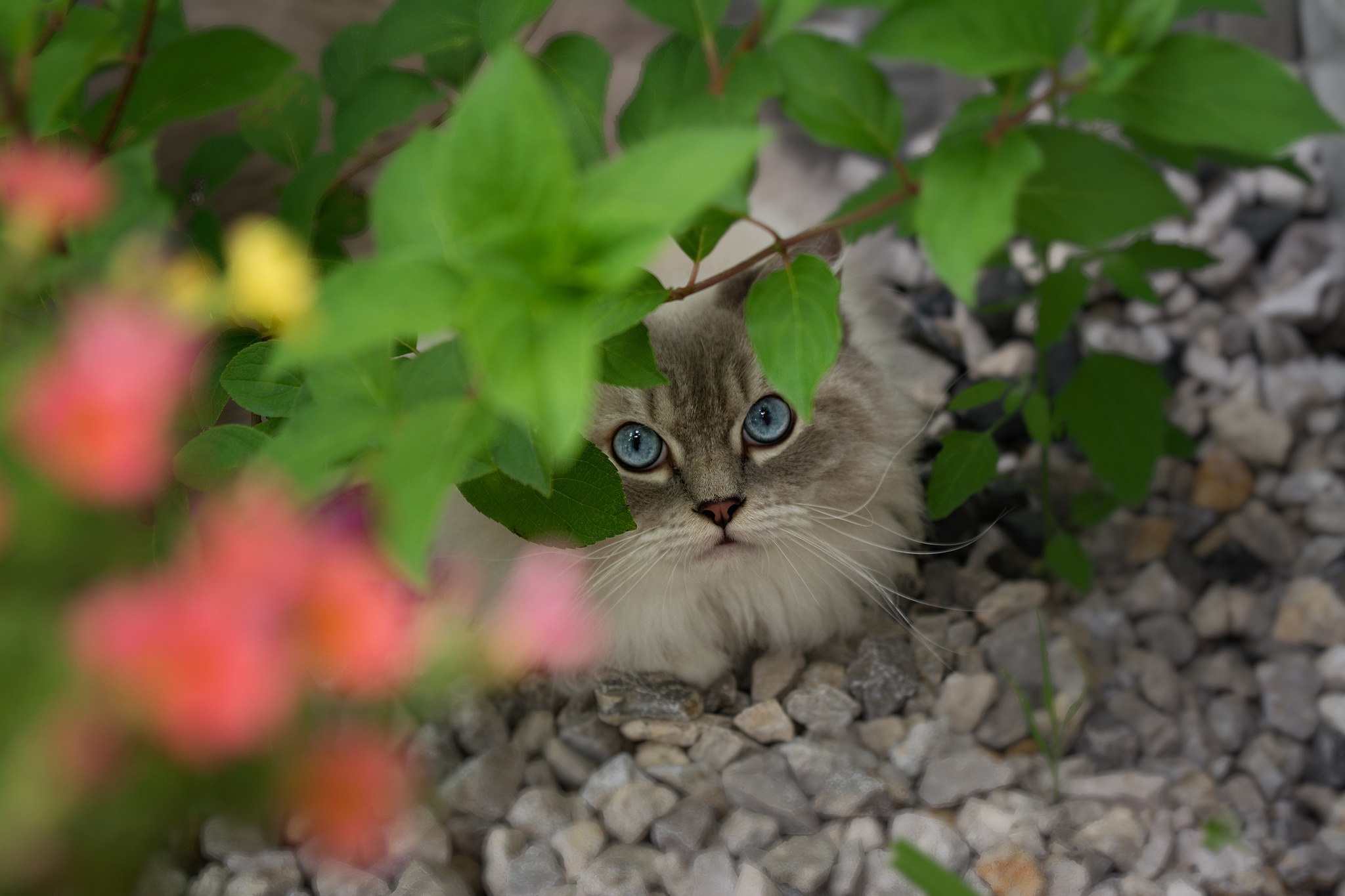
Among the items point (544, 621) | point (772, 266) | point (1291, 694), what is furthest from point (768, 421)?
point (1291, 694)

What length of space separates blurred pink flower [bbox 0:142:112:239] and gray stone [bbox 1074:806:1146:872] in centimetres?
105

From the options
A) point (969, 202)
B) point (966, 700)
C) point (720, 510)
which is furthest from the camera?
point (966, 700)

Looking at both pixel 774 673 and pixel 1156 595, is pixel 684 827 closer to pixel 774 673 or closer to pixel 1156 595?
pixel 774 673

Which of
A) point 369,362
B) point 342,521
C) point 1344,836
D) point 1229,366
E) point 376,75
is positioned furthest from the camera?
point 1229,366

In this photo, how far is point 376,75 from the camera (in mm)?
913

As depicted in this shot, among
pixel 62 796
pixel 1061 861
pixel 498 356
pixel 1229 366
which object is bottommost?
pixel 1061 861

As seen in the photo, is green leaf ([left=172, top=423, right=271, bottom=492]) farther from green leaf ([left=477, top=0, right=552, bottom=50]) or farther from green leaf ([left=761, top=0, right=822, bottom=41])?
green leaf ([left=761, top=0, right=822, bottom=41])

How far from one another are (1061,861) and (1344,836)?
349mm

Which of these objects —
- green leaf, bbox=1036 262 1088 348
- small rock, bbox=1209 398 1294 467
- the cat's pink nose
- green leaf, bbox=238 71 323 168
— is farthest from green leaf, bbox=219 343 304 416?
small rock, bbox=1209 398 1294 467

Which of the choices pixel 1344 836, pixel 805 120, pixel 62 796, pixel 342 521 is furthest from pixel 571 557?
pixel 1344 836

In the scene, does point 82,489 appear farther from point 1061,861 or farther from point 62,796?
point 1061,861

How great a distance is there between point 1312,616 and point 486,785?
1.10 m

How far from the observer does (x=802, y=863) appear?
3.29 feet

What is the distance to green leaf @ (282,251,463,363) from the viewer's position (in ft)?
1.53
